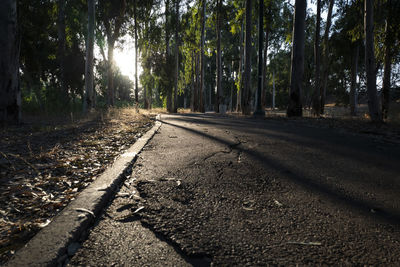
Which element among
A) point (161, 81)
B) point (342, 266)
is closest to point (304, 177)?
point (342, 266)

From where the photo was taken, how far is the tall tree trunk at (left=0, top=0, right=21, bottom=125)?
543 cm

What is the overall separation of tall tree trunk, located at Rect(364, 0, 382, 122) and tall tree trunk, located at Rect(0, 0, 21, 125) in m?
9.83

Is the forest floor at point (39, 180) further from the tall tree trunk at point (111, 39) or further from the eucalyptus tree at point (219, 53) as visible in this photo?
the eucalyptus tree at point (219, 53)

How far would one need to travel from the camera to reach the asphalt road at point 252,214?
1.25 m

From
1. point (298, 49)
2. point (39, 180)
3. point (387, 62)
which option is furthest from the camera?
point (298, 49)

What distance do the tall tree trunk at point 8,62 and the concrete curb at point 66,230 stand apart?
5.09m

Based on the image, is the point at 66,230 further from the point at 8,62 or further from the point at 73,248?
the point at 8,62

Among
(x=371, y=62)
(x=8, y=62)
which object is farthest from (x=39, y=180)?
(x=371, y=62)

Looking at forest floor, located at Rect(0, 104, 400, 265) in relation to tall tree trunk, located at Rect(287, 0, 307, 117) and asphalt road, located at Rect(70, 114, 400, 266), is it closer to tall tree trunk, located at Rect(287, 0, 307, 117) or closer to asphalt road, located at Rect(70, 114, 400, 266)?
asphalt road, located at Rect(70, 114, 400, 266)

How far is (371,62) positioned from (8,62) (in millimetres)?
10008

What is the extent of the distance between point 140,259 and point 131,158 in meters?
2.05

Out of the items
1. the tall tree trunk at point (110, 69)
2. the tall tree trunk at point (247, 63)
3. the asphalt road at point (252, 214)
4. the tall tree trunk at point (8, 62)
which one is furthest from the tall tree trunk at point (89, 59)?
the asphalt road at point (252, 214)

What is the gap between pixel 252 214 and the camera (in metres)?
1.69

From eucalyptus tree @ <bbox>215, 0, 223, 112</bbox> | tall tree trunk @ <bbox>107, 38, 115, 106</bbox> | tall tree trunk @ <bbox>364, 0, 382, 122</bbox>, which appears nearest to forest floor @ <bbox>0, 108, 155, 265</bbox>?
tall tree trunk @ <bbox>364, 0, 382, 122</bbox>
